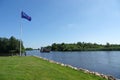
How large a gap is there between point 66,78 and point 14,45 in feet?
231

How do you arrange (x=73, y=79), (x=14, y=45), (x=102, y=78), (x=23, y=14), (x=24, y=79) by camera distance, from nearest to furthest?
1. (x=24, y=79)
2. (x=73, y=79)
3. (x=102, y=78)
4. (x=23, y=14)
5. (x=14, y=45)

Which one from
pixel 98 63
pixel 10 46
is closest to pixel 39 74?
pixel 98 63

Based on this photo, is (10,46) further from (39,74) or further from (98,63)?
(39,74)

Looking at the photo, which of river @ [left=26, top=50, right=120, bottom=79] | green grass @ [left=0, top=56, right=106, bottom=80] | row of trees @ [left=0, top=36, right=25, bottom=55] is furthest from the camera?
row of trees @ [left=0, top=36, right=25, bottom=55]

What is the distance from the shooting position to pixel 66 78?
16.4 m

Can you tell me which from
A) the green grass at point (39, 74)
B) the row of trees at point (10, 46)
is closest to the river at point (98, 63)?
the green grass at point (39, 74)

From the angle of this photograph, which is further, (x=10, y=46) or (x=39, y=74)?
(x=10, y=46)

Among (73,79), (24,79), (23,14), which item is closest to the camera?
(24,79)

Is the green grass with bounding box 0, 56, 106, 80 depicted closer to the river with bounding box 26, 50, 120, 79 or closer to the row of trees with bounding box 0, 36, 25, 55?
the river with bounding box 26, 50, 120, 79

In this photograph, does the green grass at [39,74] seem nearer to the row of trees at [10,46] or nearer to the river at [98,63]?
the river at [98,63]

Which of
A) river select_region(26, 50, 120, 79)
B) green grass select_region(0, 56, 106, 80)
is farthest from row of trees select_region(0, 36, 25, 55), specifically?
green grass select_region(0, 56, 106, 80)

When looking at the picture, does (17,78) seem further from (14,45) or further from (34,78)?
(14,45)

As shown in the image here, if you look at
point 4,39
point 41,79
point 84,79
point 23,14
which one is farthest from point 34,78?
point 4,39

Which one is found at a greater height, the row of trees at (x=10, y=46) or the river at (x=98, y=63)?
the row of trees at (x=10, y=46)
